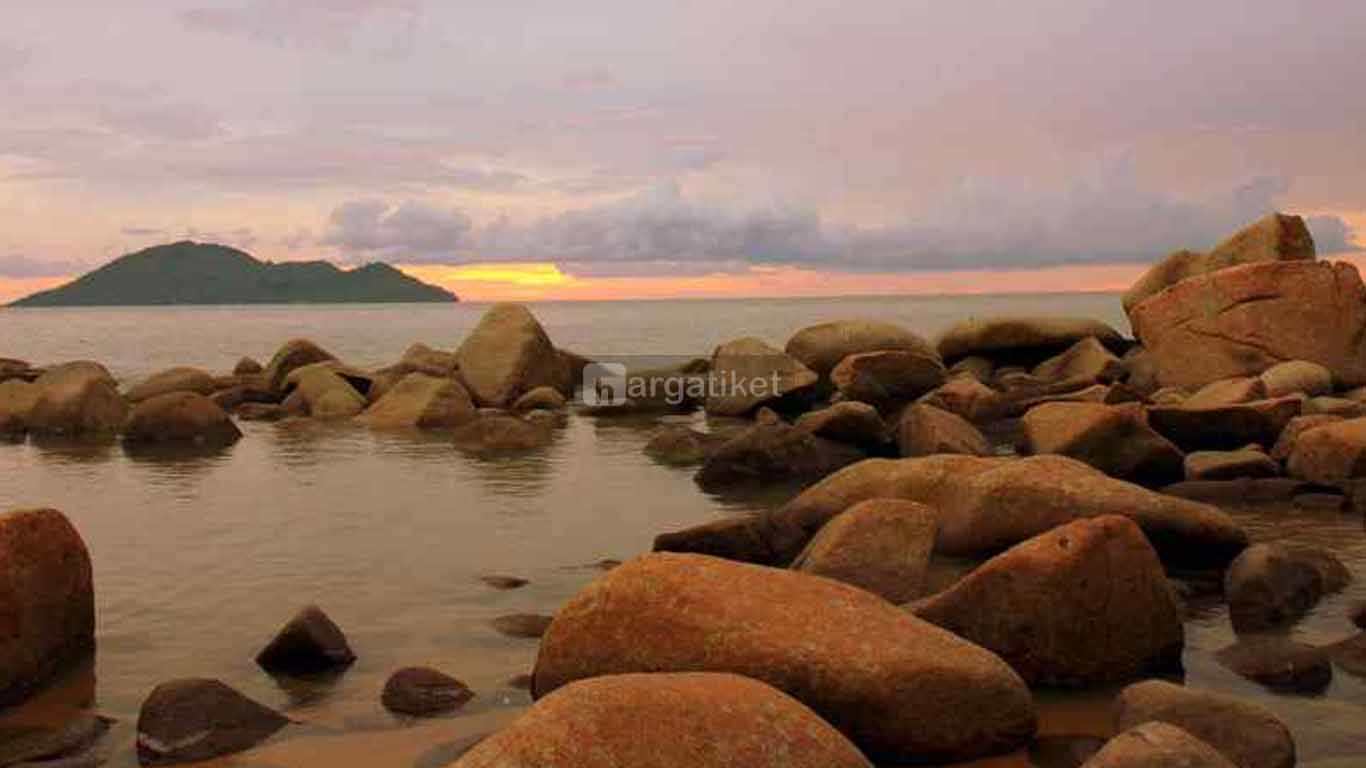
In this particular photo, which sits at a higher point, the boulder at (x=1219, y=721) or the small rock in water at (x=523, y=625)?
the boulder at (x=1219, y=721)

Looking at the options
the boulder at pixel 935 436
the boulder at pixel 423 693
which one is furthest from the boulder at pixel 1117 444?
the boulder at pixel 423 693

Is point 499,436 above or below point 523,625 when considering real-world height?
below

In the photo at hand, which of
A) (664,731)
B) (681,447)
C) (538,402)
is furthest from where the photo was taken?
(538,402)

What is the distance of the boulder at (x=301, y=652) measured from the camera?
27.1ft

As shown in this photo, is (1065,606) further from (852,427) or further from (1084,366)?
(1084,366)

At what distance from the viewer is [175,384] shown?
29000mm

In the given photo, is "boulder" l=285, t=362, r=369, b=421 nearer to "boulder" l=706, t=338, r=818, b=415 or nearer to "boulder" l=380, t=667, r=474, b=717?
"boulder" l=706, t=338, r=818, b=415

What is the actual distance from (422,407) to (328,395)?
10.3 ft

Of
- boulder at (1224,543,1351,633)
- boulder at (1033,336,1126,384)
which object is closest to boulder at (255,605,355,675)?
boulder at (1224,543,1351,633)

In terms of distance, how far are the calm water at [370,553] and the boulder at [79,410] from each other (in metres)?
1.53

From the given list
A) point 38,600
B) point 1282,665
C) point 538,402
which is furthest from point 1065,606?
point 538,402

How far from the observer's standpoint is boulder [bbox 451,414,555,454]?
2034cm

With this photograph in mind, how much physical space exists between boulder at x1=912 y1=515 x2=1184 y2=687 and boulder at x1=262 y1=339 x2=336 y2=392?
2409cm

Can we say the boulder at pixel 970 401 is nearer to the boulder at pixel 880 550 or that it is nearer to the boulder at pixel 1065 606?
the boulder at pixel 880 550
